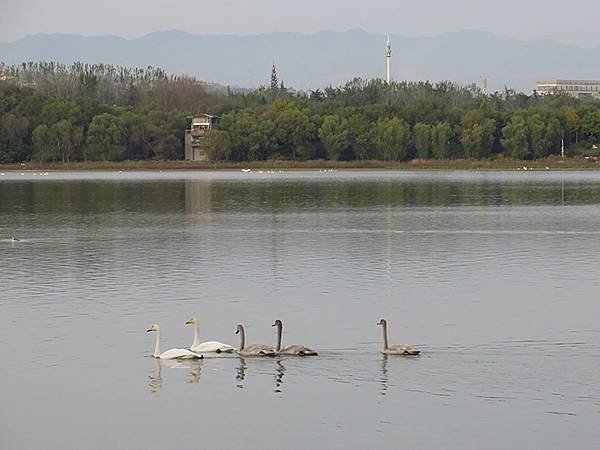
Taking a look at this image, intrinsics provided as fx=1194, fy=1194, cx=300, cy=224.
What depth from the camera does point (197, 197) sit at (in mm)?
49969

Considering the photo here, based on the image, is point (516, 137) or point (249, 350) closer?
point (249, 350)

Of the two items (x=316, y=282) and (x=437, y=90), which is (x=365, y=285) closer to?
(x=316, y=282)

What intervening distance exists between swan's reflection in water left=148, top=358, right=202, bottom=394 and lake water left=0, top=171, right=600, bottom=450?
0.04 metres

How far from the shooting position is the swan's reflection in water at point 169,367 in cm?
1322

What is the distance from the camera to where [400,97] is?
11888 centimetres

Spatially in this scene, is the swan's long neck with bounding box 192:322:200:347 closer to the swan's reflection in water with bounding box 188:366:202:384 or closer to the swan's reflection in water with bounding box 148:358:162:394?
the swan's reflection in water with bounding box 148:358:162:394

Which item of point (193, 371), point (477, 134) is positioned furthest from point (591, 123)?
point (193, 371)

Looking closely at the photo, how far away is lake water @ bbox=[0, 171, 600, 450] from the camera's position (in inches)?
453

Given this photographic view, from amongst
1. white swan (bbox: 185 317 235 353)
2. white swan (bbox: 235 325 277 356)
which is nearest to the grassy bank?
white swan (bbox: 185 317 235 353)

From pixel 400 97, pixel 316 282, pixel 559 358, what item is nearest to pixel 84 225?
pixel 316 282

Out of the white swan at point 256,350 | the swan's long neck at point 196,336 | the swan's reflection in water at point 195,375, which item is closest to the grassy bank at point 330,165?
the swan's long neck at point 196,336

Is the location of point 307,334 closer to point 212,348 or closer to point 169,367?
point 212,348

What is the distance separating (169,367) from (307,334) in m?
2.49

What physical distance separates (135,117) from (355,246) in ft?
211
